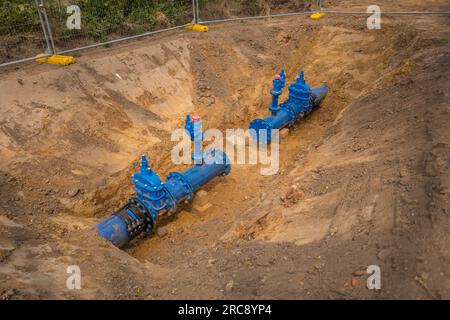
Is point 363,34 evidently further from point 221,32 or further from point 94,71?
point 94,71

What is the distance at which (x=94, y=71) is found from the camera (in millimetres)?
7043

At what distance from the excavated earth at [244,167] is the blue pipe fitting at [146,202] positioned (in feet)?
1.15

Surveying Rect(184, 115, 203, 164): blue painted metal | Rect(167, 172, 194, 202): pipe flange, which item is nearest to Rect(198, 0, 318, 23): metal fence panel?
Rect(184, 115, 203, 164): blue painted metal

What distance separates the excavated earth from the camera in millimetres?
3246

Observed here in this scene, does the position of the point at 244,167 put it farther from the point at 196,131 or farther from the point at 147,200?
the point at 147,200

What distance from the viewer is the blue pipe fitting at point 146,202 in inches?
184

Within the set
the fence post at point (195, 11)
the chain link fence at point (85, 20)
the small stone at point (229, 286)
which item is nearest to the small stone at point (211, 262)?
the small stone at point (229, 286)

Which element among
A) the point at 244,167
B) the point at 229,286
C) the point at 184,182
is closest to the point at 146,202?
the point at 184,182

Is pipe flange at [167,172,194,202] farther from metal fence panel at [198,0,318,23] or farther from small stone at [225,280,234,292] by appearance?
metal fence panel at [198,0,318,23]

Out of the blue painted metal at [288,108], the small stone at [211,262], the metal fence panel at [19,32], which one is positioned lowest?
the small stone at [211,262]

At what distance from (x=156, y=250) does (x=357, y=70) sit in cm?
635

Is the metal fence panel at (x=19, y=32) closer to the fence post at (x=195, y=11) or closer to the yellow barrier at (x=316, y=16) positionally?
the fence post at (x=195, y=11)

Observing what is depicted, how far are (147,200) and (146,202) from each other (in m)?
0.04

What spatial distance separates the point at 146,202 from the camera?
16.4ft
